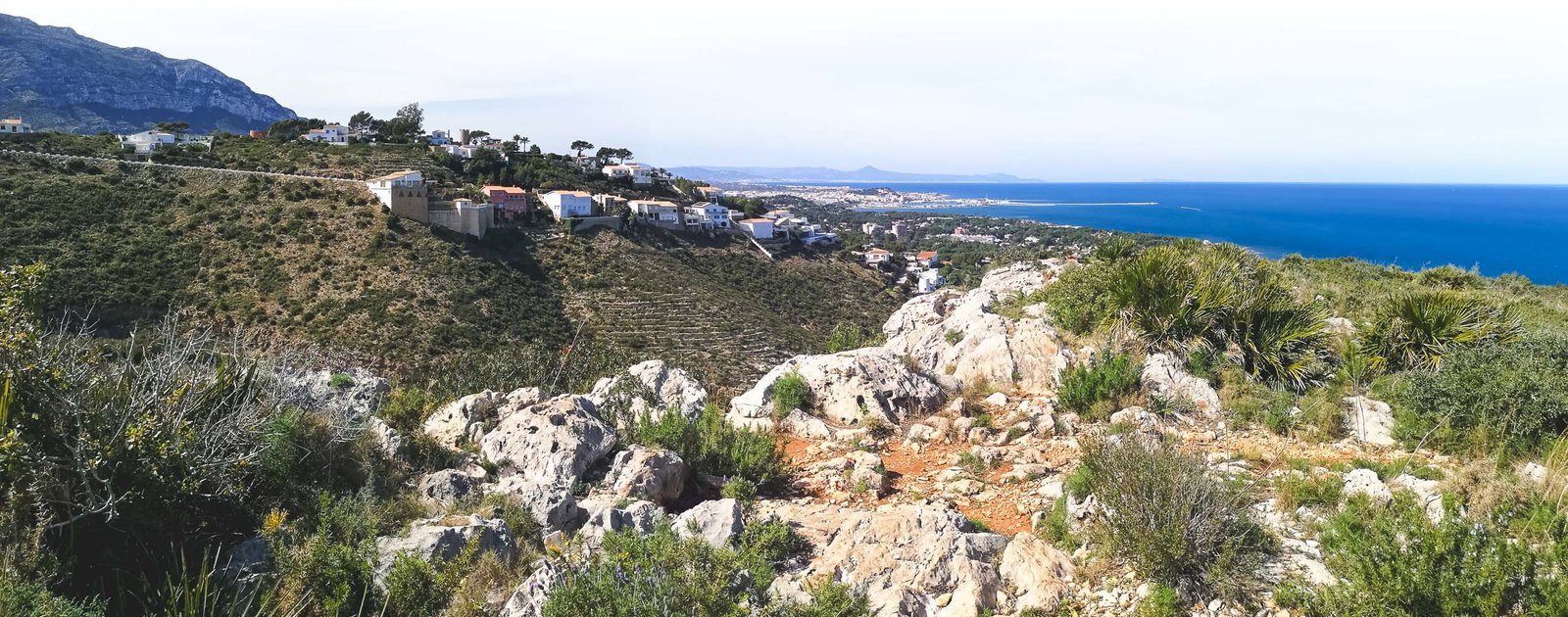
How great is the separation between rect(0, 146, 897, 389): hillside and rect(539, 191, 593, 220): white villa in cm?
516

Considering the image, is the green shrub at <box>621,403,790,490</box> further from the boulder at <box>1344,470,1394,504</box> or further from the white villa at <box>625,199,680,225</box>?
the white villa at <box>625,199,680,225</box>

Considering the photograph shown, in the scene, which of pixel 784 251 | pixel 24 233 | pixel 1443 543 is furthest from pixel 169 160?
pixel 1443 543

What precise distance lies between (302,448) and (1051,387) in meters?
6.85

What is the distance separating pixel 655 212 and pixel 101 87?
15413 centimetres

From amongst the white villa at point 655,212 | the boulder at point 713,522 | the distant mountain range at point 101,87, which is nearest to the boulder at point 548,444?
the boulder at point 713,522

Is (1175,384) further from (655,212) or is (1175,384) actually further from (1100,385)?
(655,212)

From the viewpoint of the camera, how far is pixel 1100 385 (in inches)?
283

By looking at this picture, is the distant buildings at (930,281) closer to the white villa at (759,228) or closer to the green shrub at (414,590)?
the white villa at (759,228)

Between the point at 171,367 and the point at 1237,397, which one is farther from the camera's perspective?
the point at 1237,397

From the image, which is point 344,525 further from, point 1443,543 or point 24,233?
point 24,233

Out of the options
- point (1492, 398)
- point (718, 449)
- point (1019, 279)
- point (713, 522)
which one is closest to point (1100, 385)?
point (1492, 398)

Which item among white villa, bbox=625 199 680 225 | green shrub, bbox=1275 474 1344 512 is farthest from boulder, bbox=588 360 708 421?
white villa, bbox=625 199 680 225

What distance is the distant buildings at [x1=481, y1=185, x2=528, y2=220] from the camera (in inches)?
2012

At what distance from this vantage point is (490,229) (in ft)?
155
